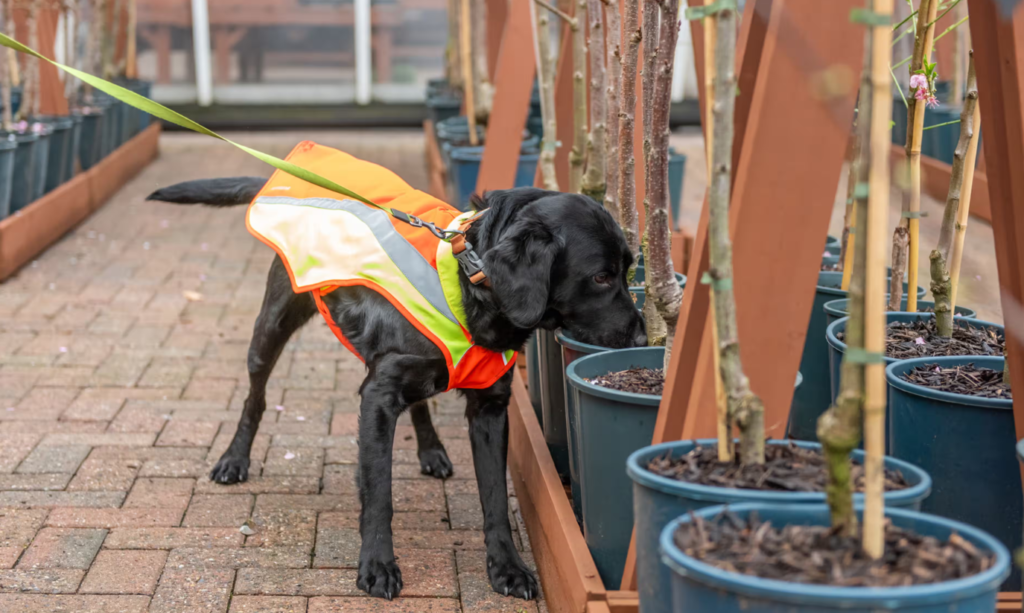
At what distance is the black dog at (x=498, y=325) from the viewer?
271cm

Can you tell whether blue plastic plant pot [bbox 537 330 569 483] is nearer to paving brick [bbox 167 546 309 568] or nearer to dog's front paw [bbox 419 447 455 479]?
dog's front paw [bbox 419 447 455 479]

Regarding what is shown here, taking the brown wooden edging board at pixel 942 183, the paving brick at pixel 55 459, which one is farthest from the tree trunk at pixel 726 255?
the brown wooden edging board at pixel 942 183

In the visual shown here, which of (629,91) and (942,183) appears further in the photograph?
(942,183)

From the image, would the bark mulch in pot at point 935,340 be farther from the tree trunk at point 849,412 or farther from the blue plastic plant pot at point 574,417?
the tree trunk at point 849,412

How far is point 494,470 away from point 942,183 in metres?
7.17

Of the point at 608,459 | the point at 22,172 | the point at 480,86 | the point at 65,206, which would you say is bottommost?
the point at 608,459

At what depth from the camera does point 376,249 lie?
2.97 metres

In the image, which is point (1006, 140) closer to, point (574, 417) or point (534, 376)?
point (574, 417)

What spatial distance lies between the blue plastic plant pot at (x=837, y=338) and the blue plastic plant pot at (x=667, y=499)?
119 centimetres

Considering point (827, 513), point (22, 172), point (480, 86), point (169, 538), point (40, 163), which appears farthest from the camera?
point (480, 86)

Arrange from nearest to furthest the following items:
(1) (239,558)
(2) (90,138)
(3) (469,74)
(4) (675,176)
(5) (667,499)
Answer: (5) (667,499), (1) (239,558), (4) (675,176), (3) (469,74), (2) (90,138)

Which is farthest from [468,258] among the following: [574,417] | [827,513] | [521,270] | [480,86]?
[480,86]

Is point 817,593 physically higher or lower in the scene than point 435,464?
higher

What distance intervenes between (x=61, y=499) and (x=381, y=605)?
1308 millimetres
